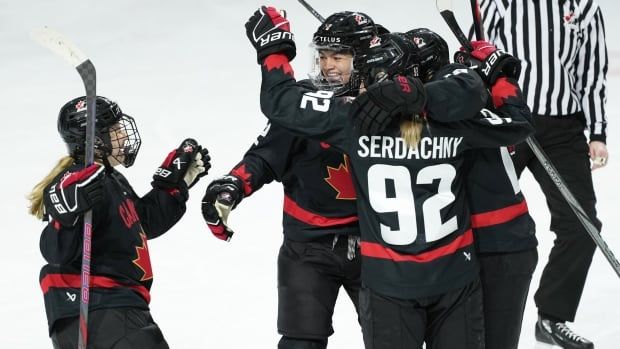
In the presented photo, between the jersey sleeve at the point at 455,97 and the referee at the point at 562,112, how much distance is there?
1.25m

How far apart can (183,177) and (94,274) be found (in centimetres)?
48

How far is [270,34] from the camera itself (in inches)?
110

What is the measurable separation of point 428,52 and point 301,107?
370 mm

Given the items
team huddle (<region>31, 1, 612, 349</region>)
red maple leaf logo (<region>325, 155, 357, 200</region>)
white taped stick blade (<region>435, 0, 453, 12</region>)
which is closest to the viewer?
team huddle (<region>31, 1, 612, 349</region>)

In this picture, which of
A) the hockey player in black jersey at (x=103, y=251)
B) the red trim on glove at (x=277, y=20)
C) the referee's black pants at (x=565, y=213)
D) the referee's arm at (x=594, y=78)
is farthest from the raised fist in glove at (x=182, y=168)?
the referee's arm at (x=594, y=78)

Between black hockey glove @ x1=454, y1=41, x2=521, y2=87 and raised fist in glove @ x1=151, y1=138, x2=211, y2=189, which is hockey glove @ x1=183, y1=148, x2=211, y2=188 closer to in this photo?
raised fist in glove @ x1=151, y1=138, x2=211, y2=189

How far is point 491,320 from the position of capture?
9.85 ft

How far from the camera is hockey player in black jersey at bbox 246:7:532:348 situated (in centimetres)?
Answer: 262

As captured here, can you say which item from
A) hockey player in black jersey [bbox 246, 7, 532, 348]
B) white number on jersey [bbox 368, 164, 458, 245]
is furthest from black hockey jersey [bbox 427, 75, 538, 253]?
white number on jersey [bbox 368, 164, 458, 245]

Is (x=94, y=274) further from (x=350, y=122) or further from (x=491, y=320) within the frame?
(x=491, y=320)

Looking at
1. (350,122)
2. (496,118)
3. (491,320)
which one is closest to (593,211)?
(491,320)

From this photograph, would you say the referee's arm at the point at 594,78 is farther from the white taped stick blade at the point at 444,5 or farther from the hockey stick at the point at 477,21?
the white taped stick blade at the point at 444,5

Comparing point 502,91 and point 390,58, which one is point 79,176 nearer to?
point 390,58

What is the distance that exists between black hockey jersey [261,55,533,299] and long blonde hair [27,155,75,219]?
0.59 m
